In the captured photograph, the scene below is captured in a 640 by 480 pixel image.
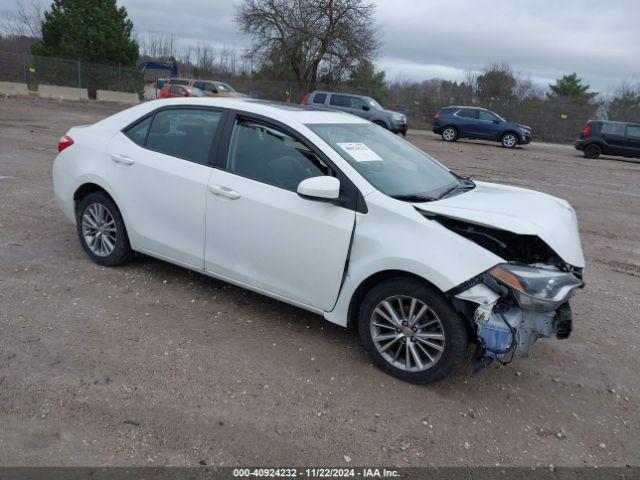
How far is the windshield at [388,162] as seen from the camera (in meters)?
3.88

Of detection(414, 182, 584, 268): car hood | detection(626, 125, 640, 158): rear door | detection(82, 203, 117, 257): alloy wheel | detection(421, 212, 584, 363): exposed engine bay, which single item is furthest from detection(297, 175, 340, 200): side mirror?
detection(626, 125, 640, 158): rear door

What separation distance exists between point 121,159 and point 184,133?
65 cm

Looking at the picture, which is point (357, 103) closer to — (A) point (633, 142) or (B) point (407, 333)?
(A) point (633, 142)

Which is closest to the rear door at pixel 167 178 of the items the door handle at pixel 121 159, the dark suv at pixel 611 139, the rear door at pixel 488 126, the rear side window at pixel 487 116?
the door handle at pixel 121 159

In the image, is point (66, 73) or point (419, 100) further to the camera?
point (419, 100)

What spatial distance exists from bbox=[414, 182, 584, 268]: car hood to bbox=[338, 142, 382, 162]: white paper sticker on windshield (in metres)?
0.62

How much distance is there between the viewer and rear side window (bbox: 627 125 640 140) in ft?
75.2

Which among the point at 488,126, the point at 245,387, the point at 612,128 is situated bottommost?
the point at 245,387

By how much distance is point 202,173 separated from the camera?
4316 millimetres

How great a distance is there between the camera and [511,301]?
11.0 feet

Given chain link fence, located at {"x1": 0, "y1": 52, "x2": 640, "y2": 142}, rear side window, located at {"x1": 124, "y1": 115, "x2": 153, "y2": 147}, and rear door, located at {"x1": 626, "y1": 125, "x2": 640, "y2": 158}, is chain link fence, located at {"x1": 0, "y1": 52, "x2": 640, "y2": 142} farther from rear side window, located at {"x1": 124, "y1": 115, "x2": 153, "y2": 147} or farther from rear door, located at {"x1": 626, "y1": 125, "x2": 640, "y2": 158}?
rear side window, located at {"x1": 124, "y1": 115, "x2": 153, "y2": 147}

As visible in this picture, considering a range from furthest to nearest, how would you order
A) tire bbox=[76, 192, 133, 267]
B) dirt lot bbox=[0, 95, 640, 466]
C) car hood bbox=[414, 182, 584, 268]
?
tire bbox=[76, 192, 133, 267], car hood bbox=[414, 182, 584, 268], dirt lot bbox=[0, 95, 640, 466]

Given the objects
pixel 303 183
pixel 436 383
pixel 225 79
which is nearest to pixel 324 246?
pixel 303 183

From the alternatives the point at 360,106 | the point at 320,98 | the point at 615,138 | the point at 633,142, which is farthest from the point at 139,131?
the point at 633,142
